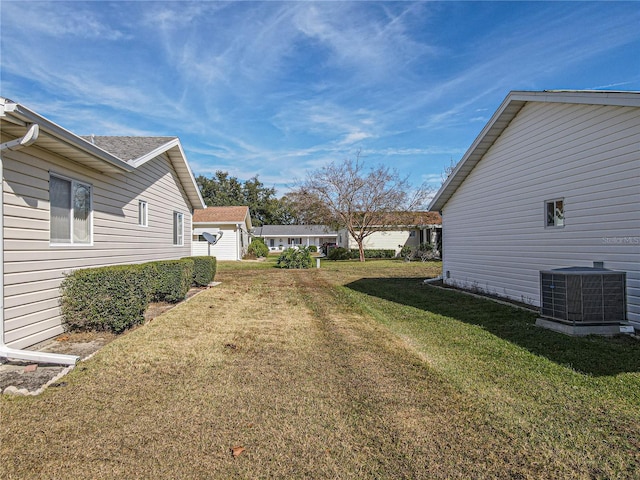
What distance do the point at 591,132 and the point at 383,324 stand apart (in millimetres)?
5343

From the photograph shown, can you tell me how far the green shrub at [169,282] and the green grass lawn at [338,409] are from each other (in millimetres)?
2557

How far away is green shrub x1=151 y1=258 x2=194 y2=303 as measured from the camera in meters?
8.63

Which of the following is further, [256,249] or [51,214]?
[256,249]

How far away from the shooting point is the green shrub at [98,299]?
19.2 feet

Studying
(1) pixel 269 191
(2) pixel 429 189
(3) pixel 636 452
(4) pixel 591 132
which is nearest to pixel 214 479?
(3) pixel 636 452

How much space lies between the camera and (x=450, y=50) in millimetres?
12109

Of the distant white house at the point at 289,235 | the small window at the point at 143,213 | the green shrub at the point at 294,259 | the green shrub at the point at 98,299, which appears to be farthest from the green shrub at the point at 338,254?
the green shrub at the point at 98,299

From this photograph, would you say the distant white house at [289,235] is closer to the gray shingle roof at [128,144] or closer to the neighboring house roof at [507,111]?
the neighboring house roof at [507,111]

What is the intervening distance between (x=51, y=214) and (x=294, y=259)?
16727mm

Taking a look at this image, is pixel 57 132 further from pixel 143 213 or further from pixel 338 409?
pixel 338 409

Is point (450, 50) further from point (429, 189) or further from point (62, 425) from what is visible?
point (429, 189)

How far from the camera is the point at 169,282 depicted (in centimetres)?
881

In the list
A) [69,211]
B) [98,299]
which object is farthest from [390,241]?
[98,299]

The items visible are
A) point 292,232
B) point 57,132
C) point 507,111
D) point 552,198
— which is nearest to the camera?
point 57,132
